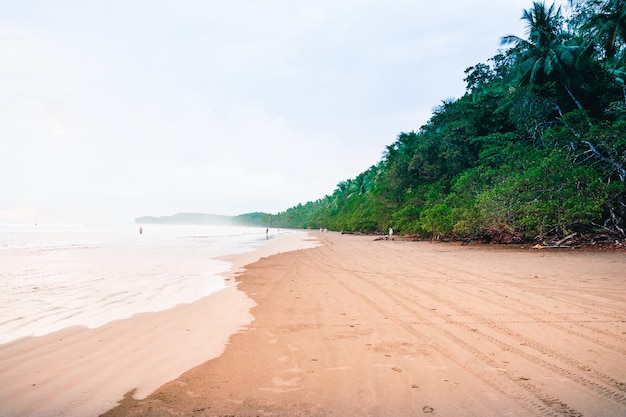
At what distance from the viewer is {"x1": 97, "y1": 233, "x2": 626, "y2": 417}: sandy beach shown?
2.77m

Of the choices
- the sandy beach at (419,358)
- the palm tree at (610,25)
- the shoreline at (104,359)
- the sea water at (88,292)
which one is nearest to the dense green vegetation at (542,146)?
the palm tree at (610,25)

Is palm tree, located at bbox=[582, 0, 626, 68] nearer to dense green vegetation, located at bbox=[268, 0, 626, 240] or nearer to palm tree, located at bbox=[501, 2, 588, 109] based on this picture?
dense green vegetation, located at bbox=[268, 0, 626, 240]

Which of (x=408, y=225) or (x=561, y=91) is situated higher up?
(x=561, y=91)

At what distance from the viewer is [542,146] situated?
21547 millimetres

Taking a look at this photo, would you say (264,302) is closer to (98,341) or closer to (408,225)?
(98,341)

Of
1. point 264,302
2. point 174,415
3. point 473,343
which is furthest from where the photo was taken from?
point 264,302

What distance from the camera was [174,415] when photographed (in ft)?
8.69

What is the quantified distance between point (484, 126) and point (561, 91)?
5.70 meters

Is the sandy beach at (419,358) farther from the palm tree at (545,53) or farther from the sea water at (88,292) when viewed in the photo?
the palm tree at (545,53)

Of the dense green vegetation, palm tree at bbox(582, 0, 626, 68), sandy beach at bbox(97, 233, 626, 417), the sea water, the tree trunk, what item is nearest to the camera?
sandy beach at bbox(97, 233, 626, 417)

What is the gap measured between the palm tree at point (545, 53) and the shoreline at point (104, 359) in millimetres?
25146

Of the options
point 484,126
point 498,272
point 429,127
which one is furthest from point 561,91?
point 498,272

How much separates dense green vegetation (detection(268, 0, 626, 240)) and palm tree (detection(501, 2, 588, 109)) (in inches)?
2.6

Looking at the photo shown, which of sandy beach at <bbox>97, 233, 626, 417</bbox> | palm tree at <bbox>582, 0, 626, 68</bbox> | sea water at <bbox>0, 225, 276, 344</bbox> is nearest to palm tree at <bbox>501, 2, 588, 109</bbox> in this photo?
palm tree at <bbox>582, 0, 626, 68</bbox>
